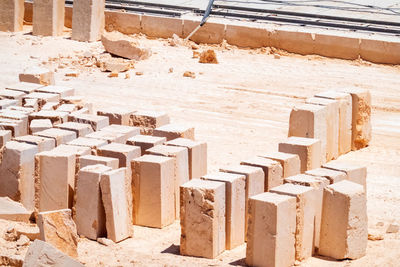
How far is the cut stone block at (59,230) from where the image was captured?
7.35 m

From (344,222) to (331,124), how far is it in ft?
10.2

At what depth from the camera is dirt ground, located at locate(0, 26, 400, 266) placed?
783 cm

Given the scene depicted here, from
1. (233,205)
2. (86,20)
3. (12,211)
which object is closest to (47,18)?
(86,20)

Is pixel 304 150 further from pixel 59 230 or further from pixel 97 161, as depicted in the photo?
pixel 59 230

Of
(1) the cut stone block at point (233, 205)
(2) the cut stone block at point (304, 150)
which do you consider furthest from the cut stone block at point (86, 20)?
(1) the cut stone block at point (233, 205)

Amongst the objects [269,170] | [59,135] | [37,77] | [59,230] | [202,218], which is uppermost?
[37,77]

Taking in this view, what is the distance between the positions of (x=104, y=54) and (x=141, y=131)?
255 inches

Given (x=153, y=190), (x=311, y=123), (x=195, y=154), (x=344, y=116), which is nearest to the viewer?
(x=153, y=190)

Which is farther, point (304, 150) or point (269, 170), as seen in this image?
point (304, 150)

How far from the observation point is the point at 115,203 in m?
7.89

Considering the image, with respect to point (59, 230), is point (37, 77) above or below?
above

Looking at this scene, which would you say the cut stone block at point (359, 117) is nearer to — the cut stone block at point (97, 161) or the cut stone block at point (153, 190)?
the cut stone block at point (153, 190)

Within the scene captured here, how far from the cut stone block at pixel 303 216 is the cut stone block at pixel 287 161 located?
740mm

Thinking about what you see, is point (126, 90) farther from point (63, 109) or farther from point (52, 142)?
point (52, 142)
